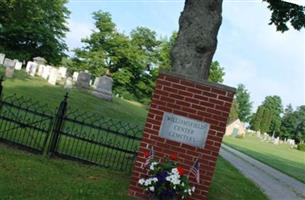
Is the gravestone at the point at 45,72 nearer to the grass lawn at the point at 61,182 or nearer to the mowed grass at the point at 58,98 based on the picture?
the mowed grass at the point at 58,98

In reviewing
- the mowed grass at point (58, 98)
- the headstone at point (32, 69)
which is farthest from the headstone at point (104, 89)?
the headstone at point (32, 69)

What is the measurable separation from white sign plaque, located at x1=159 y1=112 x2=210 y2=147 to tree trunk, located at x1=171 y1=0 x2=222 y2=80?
156 centimetres

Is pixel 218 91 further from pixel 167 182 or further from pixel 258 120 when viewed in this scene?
pixel 258 120

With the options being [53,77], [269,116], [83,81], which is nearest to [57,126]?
[53,77]

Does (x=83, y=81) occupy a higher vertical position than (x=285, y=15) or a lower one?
lower

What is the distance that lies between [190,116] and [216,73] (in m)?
57.2

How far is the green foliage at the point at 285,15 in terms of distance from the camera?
13391mm

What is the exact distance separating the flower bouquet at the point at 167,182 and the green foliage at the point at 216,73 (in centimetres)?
5682

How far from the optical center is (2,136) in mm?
11602

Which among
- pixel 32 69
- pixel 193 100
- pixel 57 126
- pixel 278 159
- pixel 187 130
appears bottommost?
pixel 278 159

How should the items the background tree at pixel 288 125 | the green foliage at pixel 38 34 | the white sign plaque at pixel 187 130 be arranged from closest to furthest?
the white sign plaque at pixel 187 130, the green foliage at pixel 38 34, the background tree at pixel 288 125

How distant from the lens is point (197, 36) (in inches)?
409

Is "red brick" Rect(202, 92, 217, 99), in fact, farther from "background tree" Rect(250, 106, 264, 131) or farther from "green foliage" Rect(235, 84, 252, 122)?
"green foliage" Rect(235, 84, 252, 122)

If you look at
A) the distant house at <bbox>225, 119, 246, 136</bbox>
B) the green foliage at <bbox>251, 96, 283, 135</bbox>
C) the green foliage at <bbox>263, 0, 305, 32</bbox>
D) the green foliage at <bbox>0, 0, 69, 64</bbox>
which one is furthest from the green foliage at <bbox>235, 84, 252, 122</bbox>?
the green foliage at <bbox>263, 0, 305, 32</bbox>
